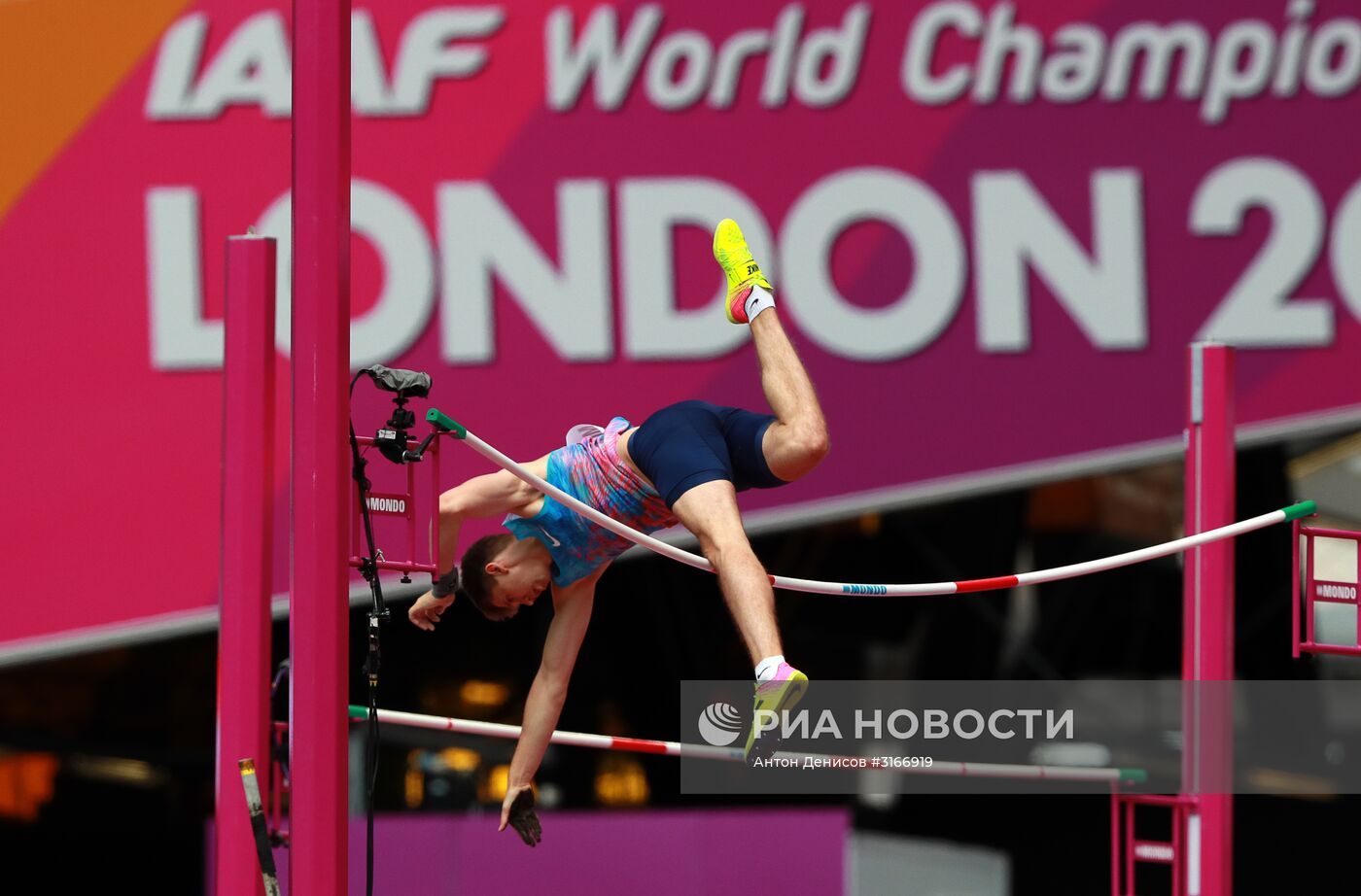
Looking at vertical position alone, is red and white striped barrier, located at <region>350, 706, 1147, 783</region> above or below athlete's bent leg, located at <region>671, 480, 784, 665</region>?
below

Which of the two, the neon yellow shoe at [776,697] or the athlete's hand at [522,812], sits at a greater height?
the neon yellow shoe at [776,697]

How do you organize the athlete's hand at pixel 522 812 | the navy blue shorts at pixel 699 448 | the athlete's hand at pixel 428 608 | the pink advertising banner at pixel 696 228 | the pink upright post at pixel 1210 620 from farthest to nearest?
1. the pink advertising banner at pixel 696 228
2. the pink upright post at pixel 1210 620
3. the athlete's hand at pixel 522 812
4. the athlete's hand at pixel 428 608
5. the navy blue shorts at pixel 699 448

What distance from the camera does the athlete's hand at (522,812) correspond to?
7.37 m

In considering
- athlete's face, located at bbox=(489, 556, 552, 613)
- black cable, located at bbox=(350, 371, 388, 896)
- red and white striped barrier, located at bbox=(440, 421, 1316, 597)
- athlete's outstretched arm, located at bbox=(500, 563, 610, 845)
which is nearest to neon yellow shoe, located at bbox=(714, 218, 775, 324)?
red and white striped barrier, located at bbox=(440, 421, 1316, 597)

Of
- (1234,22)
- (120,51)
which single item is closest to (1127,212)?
(1234,22)

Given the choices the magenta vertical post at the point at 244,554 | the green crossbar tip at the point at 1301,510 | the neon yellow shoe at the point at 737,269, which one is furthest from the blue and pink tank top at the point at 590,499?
the green crossbar tip at the point at 1301,510

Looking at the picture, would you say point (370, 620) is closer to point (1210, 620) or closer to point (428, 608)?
point (428, 608)

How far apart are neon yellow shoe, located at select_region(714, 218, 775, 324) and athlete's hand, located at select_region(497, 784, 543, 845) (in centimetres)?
201

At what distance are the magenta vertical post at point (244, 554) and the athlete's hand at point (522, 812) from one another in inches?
36.9

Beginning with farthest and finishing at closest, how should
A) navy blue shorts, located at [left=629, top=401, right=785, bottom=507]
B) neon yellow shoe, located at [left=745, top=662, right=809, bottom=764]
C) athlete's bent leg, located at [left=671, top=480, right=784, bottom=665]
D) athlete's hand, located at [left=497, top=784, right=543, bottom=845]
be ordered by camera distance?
athlete's hand, located at [left=497, top=784, right=543, bottom=845]
navy blue shorts, located at [left=629, top=401, right=785, bottom=507]
athlete's bent leg, located at [left=671, top=480, right=784, bottom=665]
neon yellow shoe, located at [left=745, top=662, right=809, bottom=764]

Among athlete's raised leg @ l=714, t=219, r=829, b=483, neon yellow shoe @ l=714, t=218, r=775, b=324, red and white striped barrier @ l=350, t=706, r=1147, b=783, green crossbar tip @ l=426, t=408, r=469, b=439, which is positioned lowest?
red and white striped barrier @ l=350, t=706, r=1147, b=783

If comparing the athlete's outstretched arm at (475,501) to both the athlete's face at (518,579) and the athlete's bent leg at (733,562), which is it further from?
the athlete's bent leg at (733,562)

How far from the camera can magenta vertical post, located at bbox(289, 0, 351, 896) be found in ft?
18.0

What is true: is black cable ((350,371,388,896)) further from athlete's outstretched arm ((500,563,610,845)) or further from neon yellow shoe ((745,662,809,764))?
athlete's outstretched arm ((500,563,610,845))
